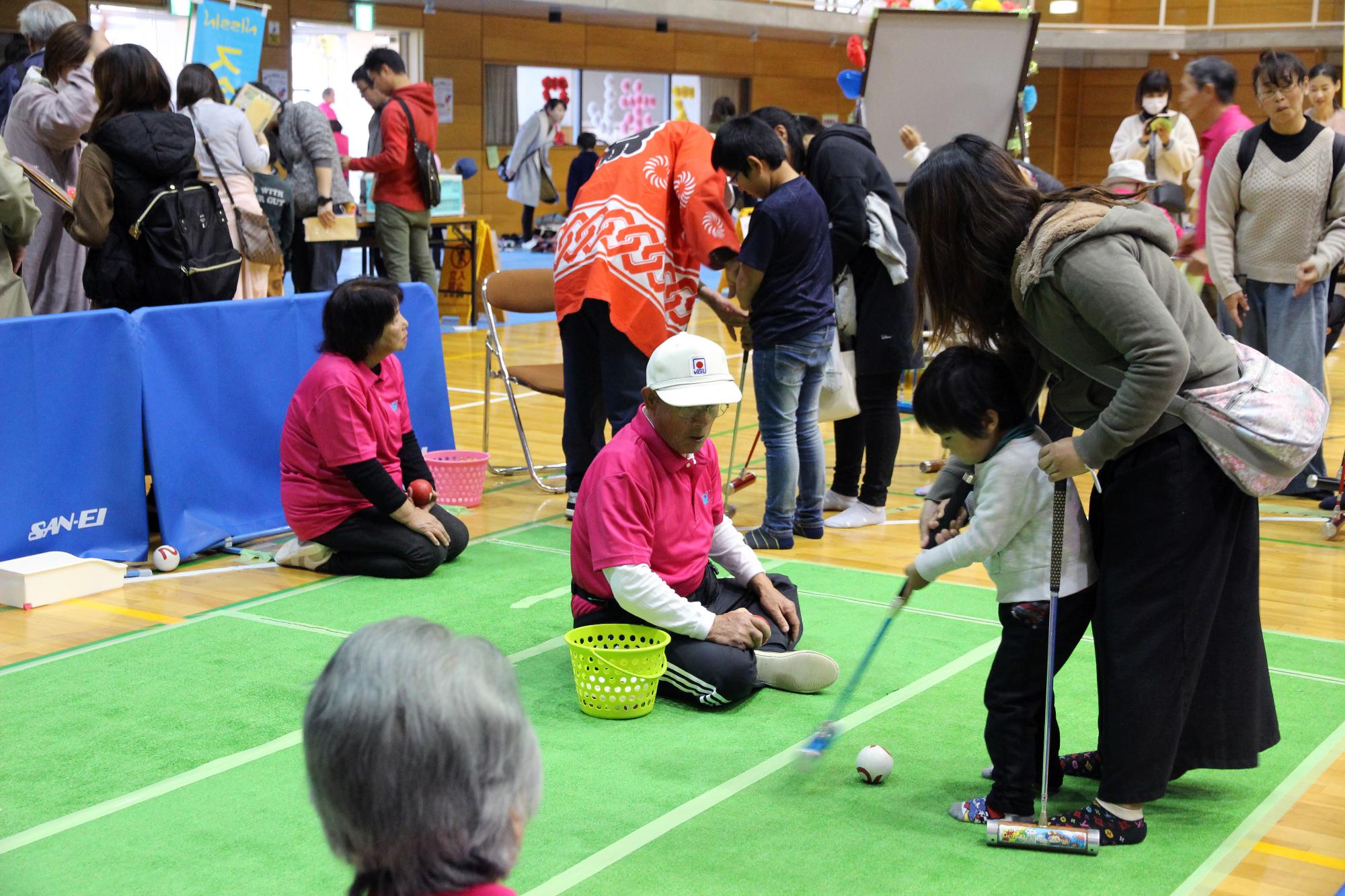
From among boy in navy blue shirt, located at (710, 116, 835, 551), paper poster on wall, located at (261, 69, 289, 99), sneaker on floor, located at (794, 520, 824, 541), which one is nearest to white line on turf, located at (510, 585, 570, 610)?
boy in navy blue shirt, located at (710, 116, 835, 551)

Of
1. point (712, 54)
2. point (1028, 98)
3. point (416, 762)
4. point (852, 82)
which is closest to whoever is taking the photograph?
point (416, 762)

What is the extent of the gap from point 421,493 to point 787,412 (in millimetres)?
1390

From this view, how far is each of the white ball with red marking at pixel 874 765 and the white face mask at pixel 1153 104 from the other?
8.43m

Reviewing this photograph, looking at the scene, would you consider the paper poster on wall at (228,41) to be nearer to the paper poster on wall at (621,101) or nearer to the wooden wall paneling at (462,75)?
the wooden wall paneling at (462,75)

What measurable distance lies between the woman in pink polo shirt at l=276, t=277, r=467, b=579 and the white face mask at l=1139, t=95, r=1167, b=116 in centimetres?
737

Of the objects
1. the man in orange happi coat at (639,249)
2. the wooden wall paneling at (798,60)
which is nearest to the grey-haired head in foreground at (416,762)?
the man in orange happi coat at (639,249)

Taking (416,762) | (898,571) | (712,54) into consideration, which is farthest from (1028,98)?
(712,54)

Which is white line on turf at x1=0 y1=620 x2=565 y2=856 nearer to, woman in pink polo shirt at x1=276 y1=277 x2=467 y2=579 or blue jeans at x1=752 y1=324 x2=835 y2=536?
woman in pink polo shirt at x1=276 y1=277 x2=467 y2=579

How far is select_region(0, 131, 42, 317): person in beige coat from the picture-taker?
4.68 m

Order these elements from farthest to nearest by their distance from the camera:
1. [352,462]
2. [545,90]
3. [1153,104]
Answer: [545,90] → [1153,104] → [352,462]

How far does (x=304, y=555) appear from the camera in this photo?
15.8ft

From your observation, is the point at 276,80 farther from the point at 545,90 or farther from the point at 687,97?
the point at 687,97

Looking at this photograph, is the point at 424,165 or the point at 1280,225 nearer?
the point at 1280,225

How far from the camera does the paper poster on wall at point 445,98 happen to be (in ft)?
54.7
